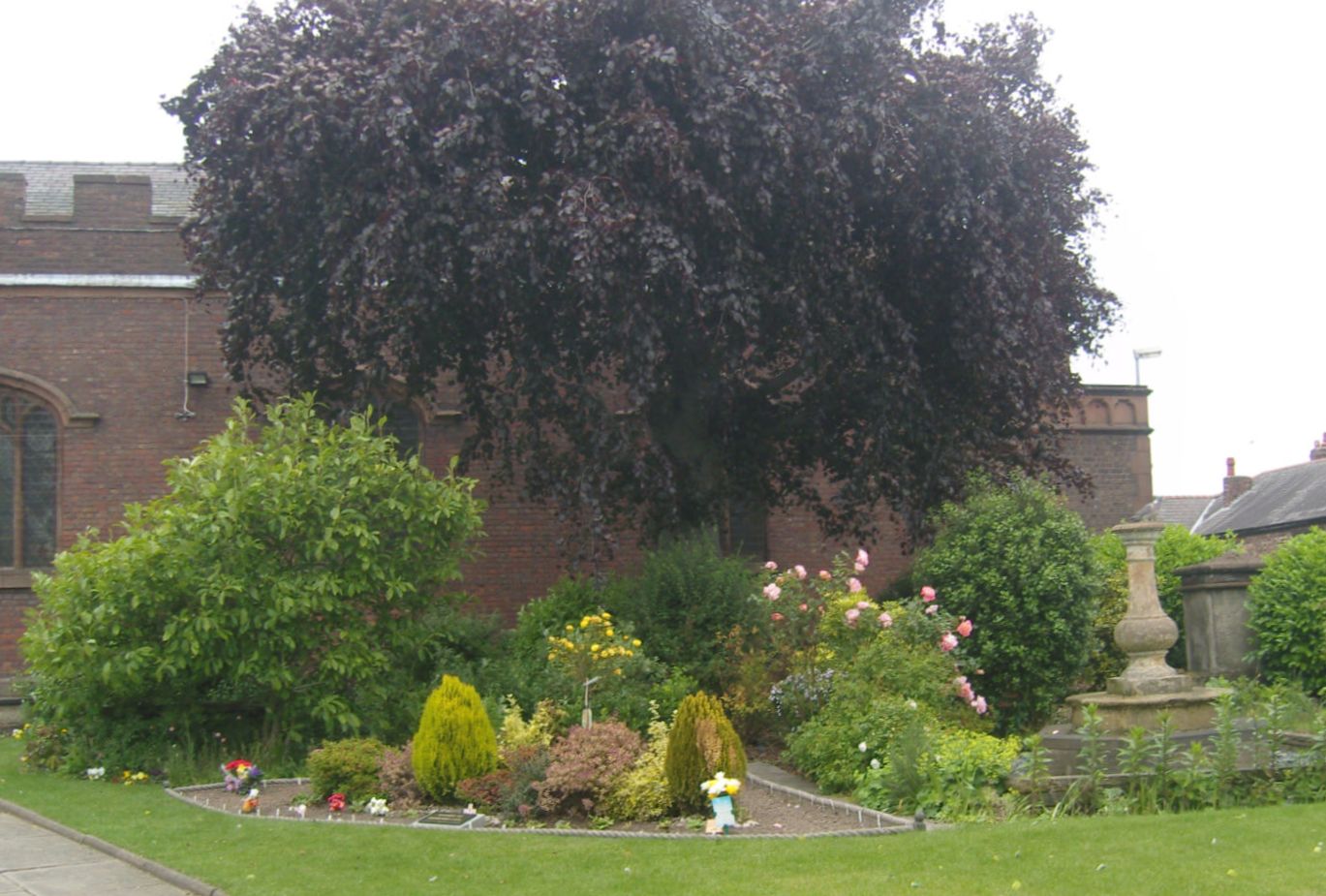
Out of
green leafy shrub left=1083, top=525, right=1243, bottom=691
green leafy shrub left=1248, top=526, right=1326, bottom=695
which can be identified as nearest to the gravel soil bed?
green leafy shrub left=1083, top=525, right=1243, bottom=691

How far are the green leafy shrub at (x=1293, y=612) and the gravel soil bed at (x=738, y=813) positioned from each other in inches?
286

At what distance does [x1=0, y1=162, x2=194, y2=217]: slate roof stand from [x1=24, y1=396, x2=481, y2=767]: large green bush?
26.4 ft

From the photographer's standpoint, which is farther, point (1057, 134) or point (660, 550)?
point (1057, 134)

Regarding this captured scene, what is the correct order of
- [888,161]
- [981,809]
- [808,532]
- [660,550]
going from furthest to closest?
[808,532] → [660,550] → [888,161] → [981,809]

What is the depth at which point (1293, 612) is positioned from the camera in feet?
51.4

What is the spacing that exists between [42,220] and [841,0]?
12.9 meters

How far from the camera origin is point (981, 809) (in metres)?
9.98

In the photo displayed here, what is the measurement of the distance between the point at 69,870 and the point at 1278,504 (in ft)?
92.2

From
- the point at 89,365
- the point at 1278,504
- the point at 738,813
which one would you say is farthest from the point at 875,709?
the point at 1278,504

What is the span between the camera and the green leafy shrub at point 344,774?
38.7ft

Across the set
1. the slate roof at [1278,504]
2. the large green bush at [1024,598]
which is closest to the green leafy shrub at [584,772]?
the large green bush at [1024,598]

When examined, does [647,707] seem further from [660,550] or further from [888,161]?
[888,161]

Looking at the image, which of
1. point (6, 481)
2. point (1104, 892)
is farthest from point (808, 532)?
point (1104, 892)

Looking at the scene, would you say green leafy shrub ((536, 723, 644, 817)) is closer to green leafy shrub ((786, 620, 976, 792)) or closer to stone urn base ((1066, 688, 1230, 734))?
green leafy shrub ((786, 620, 976, 792))
